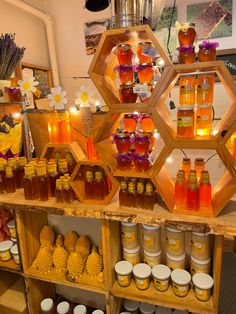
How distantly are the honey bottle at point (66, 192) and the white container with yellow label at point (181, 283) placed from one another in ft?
2.15

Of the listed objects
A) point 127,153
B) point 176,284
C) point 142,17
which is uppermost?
point 142,17

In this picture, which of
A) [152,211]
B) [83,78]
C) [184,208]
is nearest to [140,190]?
[152,211]

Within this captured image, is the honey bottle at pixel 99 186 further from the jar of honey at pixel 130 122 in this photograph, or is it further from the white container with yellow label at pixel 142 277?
the white container with yellow label at pixel 142 277

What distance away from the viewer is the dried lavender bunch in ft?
5.12

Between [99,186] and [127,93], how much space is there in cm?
48

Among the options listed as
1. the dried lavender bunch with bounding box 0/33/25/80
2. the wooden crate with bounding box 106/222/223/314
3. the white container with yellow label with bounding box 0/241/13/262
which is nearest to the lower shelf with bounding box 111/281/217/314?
the wooden crate with bounding box 106/222/223/314

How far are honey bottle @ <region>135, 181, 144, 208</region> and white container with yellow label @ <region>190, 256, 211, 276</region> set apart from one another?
0.40m

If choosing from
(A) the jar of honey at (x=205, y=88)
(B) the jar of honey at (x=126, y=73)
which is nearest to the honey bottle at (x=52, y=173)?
(B) the jar of honey at (x=126, y=73)

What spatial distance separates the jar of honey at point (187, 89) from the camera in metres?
1.06

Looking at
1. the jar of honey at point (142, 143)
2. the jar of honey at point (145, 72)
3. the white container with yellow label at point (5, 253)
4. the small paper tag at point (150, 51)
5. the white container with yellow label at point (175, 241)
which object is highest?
the small paper tag at point (150, 51)

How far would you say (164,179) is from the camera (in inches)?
49.6

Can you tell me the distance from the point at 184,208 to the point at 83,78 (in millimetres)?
2355

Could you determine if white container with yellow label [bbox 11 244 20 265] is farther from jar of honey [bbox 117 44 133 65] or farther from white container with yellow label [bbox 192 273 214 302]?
jar of honey [bbox 117 44 133 65]

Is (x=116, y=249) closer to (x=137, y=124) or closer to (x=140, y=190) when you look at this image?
(x=140, y=190)
